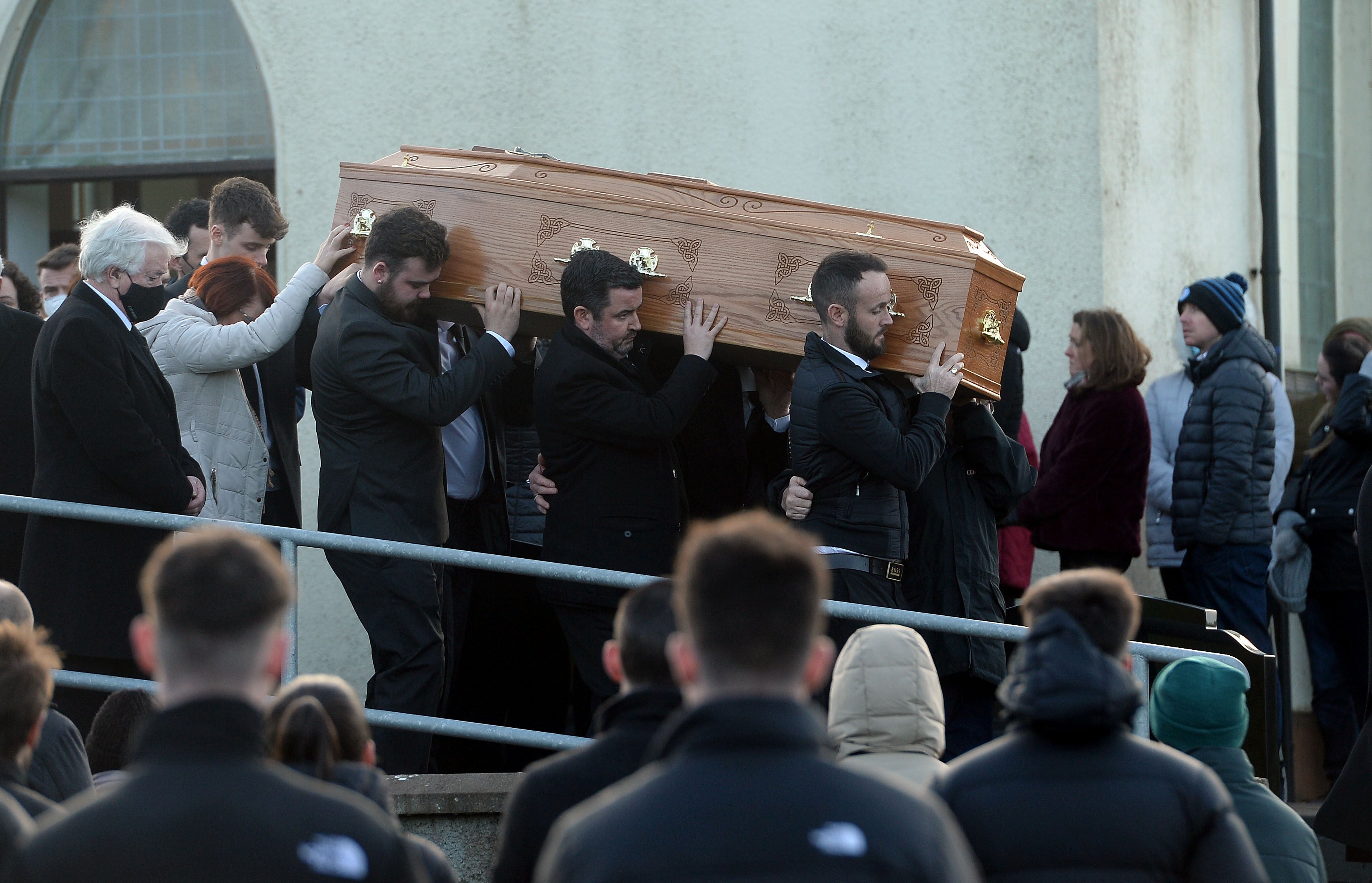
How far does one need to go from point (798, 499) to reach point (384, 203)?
71.0 inches

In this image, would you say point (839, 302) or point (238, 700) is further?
point (839, 302)

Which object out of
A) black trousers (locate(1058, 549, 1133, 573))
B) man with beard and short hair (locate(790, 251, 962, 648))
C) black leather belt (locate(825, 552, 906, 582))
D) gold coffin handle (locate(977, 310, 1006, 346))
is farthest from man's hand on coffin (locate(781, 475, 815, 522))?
black trousers (locate(1058, 549, 1133, 573))

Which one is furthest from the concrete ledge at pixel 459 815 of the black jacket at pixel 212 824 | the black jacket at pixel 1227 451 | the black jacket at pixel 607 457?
the black jacket at pixel 1227 451

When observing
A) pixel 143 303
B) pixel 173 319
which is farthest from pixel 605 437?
pixel 143 303

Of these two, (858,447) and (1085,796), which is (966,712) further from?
(1085,796)

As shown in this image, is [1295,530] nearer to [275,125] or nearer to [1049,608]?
[1049,608]

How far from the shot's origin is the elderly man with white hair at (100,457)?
5.19 m

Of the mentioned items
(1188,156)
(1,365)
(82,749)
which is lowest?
(82,749)

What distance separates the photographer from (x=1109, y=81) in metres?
8.13

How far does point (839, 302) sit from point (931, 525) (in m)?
0.90

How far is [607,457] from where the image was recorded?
5.62 metres

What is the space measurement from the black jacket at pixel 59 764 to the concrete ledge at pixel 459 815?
1423 mm

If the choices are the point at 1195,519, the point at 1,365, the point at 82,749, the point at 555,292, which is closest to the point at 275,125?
the point at 1,365

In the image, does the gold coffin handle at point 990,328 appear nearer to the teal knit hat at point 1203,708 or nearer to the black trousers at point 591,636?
the black trousers at point 591,636
